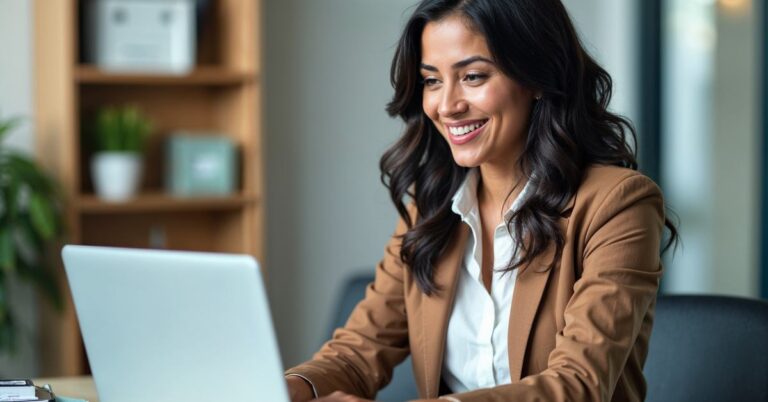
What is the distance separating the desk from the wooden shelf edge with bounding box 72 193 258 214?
1.40 metres

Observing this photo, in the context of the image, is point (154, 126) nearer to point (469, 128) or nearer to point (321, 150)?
point (321, 150)

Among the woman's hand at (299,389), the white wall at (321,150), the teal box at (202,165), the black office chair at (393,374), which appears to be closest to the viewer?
the woman's hand at (299,389)

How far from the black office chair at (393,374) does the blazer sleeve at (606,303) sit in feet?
1.94

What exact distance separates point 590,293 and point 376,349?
0.47 metres

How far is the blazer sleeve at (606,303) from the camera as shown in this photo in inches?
55.2

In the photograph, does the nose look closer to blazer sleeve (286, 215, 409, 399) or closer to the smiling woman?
the smiling woman

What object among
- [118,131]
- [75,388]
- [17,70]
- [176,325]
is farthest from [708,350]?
[17,70]

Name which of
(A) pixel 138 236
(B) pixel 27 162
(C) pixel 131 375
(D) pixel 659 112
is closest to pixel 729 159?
(D) pixel 659 112

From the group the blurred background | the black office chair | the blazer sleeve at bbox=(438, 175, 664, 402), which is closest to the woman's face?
the blazer sleeve at bbox=(438, 175, 664, 402)

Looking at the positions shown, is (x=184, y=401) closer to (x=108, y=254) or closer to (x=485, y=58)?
(x=108, y=254)

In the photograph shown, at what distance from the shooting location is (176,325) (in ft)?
4.01

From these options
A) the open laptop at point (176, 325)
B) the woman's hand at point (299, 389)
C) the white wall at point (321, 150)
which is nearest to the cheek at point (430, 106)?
the woman's hand at point (299, 389)

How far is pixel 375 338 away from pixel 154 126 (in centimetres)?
203

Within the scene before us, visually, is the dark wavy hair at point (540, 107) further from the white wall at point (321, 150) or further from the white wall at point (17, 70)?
the white wall at point (321, 150)
